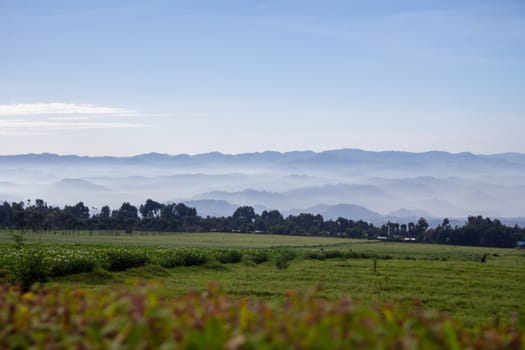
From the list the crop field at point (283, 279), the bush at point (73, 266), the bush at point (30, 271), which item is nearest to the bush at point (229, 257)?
the crop field at point (283, 279)

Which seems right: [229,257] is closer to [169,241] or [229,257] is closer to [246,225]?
[169,241]

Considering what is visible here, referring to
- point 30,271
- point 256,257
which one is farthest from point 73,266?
point 256,257

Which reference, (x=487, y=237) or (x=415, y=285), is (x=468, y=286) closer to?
(x=415, y=285)

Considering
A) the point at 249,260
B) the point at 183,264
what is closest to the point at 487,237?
the point at 249,260

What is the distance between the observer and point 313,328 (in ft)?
13.5

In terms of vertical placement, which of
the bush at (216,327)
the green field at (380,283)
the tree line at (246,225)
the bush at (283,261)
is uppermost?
the tree line at (246,225)

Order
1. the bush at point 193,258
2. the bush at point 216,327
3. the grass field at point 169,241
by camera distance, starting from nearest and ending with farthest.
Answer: the bush at point 216,327 < the bush at point 193,258 < the grass field at point 169,241

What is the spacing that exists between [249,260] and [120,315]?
123ft

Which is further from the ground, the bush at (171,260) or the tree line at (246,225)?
the tree line at (246,225)

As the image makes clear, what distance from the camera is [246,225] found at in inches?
5266

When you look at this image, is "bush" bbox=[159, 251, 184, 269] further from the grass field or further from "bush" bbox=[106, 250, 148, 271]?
the grass field

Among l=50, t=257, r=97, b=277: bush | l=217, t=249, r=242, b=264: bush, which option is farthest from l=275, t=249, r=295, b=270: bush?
l=50, t=257, r=97, b=277: bush

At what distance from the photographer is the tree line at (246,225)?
105 metres

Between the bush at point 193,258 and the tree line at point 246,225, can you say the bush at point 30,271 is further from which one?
the tree line at point 246,225
